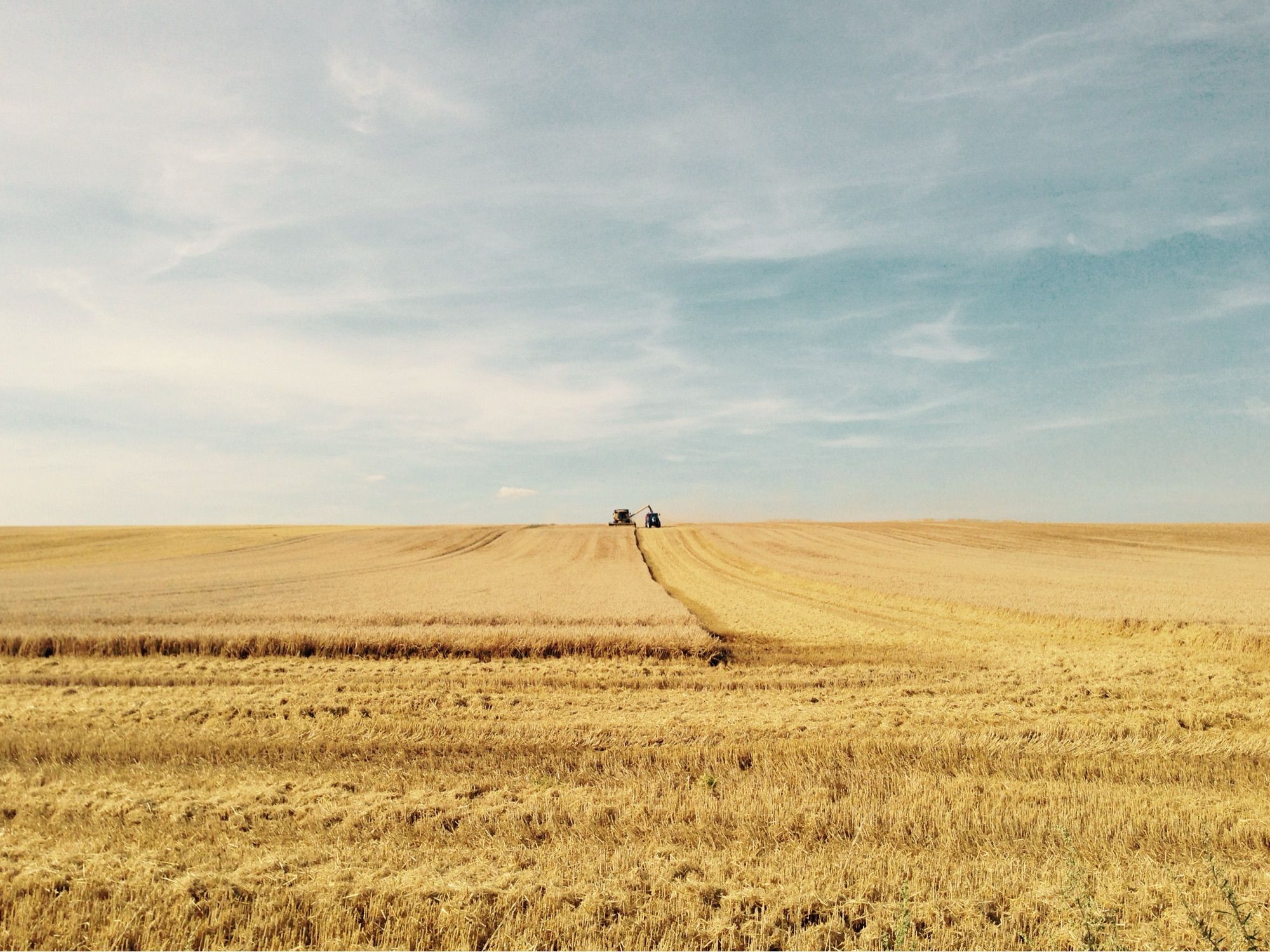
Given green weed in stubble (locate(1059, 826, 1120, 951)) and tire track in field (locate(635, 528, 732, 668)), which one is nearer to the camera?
green weed in stubble (locate(1059, 826, 1120, 951))

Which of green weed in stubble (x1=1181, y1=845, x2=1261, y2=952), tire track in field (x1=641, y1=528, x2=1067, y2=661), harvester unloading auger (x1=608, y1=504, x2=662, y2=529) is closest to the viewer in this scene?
green weed in stubble (x1=1181, y1=845, x2=1261, y2=952)

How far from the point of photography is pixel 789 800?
7391 mm

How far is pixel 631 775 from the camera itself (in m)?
8.29

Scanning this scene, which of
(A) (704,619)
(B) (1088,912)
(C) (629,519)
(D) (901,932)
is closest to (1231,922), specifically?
(B) (1088,912)

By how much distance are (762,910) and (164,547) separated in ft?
210

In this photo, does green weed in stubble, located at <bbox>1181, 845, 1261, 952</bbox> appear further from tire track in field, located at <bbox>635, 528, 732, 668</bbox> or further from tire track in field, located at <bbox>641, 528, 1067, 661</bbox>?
tire track in field, located at <bbox>635, 528, 732, 668</bbox>

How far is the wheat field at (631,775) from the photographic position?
5285 mm

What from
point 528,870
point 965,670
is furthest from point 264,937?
point 965,670

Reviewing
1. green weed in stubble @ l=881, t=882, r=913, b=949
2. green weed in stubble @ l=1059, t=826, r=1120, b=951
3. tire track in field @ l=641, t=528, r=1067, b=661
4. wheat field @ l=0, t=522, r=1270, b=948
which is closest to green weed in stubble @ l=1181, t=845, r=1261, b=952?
wheat field @ l=0, t=522, r=1270, b=948

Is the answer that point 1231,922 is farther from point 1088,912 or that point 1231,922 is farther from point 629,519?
point 629,519

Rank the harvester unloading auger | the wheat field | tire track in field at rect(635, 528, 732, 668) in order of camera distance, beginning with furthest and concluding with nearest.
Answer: the harvester unloading auger < tire track in field at rect(635, 528, 732, 668) < the wheat field

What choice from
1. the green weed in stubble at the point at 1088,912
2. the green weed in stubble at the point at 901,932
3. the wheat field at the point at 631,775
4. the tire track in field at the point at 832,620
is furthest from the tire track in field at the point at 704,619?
the green weed in stubble at the point at 901,932

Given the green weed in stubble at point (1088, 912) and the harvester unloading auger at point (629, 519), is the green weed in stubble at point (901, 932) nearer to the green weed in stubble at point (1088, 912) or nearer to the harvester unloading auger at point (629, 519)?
the green weed in stubble at point (1088, 912)

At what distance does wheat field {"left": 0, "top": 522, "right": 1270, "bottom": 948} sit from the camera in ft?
17.3
